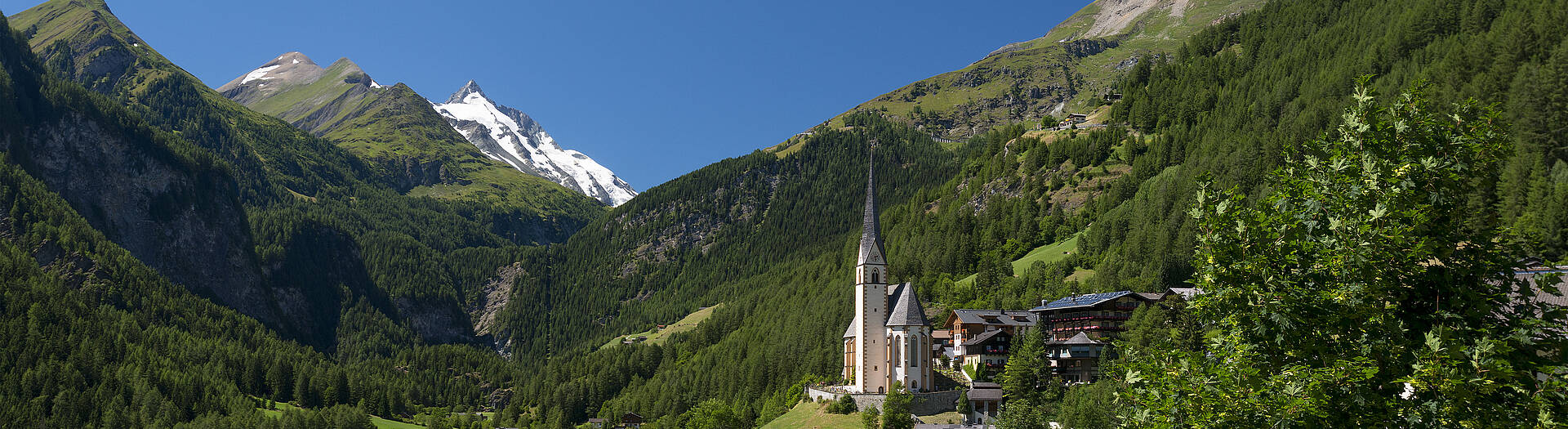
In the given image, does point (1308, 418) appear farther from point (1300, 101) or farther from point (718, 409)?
point (1300, 101)

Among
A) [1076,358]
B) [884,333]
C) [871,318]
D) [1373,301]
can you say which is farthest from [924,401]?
[1373,301]

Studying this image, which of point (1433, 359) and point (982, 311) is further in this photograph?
point (982, 311)

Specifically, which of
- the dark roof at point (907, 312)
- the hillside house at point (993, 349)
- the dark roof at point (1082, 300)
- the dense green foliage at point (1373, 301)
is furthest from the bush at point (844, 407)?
the dense green foliage at point (1373, 301)

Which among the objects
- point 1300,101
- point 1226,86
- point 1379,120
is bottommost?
point 1379,120

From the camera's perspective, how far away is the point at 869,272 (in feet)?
353

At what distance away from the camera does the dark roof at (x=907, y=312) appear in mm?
102500

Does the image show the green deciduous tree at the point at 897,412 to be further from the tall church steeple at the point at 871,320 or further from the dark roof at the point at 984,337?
the dark roof at the point at 984,337

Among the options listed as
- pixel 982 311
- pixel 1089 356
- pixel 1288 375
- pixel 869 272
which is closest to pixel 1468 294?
pixel 1288 375

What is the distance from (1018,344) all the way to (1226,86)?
401ft

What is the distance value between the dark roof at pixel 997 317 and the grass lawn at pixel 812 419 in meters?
19.3

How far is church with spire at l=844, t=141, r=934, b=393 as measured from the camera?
10100 cm

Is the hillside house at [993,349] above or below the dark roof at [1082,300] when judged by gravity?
below

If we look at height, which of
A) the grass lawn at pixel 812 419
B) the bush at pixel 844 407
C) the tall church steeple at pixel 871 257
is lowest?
the grass lawn at pixel 812 419

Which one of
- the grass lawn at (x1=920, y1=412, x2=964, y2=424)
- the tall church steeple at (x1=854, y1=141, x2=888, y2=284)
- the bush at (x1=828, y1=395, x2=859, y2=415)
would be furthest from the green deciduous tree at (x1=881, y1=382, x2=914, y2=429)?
the tall church steeple at (x1=854, y1=141, x2=888, y2=284)
